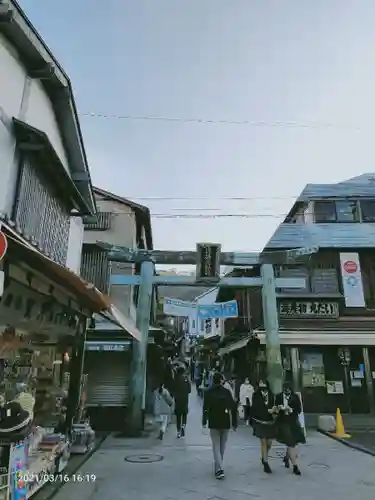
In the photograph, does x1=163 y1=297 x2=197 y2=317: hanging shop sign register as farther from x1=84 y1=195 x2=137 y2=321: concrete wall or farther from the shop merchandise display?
the shop merchandise display

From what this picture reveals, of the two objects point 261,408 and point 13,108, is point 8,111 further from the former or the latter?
point 261,408

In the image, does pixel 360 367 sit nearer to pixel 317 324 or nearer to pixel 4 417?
pixel 317 324

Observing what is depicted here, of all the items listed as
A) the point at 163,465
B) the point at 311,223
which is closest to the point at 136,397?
the point at 163,465

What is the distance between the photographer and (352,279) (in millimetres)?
18422

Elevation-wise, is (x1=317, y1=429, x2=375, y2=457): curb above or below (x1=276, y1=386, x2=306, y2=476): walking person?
below

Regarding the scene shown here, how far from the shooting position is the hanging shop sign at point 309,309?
1820 centimetres

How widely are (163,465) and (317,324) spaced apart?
1175 centimetres

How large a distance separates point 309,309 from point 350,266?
2988 millimetres

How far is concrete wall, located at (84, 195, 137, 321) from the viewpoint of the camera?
16203mm

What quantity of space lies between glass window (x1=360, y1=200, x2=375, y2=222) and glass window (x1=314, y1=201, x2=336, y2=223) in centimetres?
151
